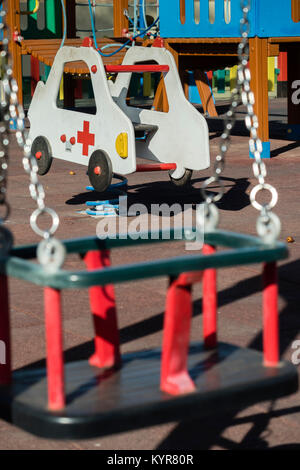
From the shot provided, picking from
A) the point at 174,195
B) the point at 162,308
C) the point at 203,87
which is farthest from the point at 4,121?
the point at 203,87

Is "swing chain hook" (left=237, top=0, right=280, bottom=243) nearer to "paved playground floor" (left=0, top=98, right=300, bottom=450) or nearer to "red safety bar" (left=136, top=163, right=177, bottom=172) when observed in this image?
"paved playground floor" (left=0, top=98, right=300, bottom=450)

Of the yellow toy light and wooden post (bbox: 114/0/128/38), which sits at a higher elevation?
wooden post (bbox: 114/0/128/38)

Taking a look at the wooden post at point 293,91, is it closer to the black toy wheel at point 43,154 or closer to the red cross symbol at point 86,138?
the black toy wheel at point 43,154

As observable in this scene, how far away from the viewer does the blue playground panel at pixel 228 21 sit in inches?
446

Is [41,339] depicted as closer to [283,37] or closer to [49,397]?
[49,397]

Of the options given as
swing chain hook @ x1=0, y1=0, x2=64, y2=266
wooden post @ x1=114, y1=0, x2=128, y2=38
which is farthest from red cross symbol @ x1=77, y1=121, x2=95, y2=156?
wooden post @ x1=114, y1=0, x2=128, y2=38

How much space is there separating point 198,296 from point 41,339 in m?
1.29

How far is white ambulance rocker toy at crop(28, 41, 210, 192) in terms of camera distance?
765cm

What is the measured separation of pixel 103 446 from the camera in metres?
3.45

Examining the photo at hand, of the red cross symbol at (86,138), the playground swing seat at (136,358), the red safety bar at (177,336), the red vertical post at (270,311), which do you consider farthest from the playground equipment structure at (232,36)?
the red safety bar at (177,336)

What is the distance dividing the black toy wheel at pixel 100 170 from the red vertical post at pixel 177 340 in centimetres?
490

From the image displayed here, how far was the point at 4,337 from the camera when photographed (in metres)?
3.09

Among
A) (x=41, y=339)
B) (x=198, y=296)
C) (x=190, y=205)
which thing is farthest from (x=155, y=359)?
(x=190, y=205)

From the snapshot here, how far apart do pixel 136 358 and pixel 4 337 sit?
0.45m
